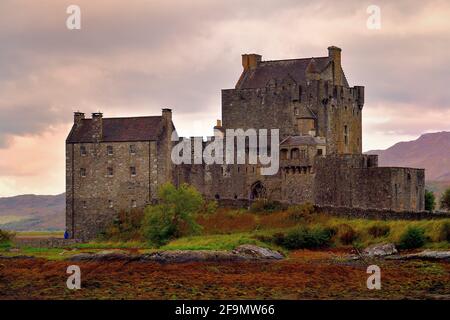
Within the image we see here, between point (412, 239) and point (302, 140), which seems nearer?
point (412, 239)

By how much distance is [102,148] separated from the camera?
87500 mm

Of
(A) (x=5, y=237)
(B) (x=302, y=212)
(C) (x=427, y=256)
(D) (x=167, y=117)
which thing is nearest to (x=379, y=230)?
(C) (x=427, y=256)

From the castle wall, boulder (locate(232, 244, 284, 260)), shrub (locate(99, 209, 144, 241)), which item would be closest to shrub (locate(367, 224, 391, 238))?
boulder (locate(232, 244, 284, 260))

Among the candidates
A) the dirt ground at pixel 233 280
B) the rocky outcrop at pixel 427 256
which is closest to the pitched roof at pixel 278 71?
the dirt ground at pixel 233 280

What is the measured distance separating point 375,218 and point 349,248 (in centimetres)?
587

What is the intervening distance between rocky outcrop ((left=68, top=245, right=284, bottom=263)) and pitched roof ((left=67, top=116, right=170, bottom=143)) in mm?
20787

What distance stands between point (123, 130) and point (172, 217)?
47.5 ft

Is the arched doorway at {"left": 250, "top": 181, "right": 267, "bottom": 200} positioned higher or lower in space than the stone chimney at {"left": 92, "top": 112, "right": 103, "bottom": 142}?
lower

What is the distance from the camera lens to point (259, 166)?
288 feet

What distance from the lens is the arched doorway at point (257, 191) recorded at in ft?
286

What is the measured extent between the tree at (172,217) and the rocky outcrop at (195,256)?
8062 mm

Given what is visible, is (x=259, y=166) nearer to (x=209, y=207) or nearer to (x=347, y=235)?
(x=209, y=207)

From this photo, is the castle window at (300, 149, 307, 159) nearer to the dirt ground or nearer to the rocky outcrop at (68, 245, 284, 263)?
the rocky outcrop at (68, 245, 284, 263)

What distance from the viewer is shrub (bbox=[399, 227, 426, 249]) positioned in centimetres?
6582
